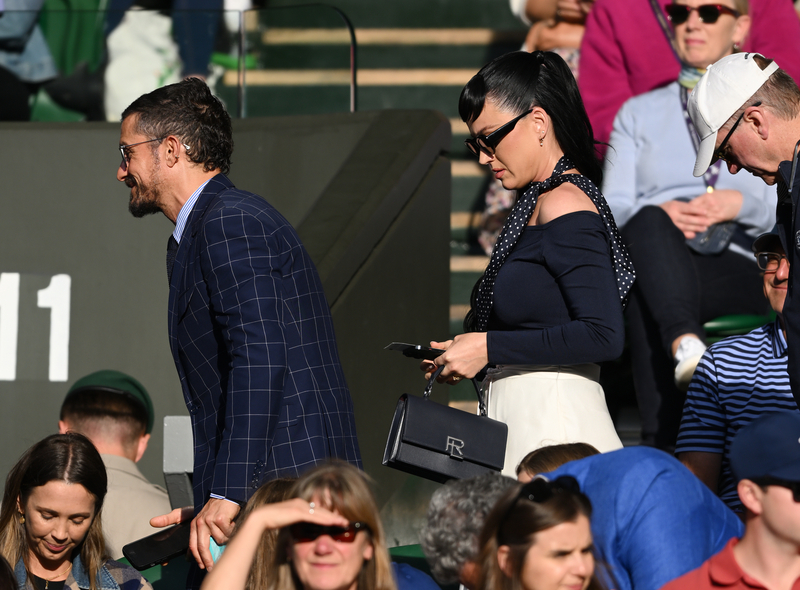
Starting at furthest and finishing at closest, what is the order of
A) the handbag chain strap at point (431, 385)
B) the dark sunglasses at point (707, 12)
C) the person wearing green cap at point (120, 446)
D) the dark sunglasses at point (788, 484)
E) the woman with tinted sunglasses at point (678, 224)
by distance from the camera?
the dark sunglasses at point (707, 12) < the woman with tinted sunglasses at point (678, 224) < the person wearing green cap at point (120, 446) < the handbag chain strap at point (431, 385) < the dark sunglasses at point (788, 484)

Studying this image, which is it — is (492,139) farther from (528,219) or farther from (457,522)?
(457,522)

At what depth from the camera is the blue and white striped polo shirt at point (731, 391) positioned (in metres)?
3.68

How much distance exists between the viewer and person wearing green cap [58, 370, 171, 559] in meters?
4.65

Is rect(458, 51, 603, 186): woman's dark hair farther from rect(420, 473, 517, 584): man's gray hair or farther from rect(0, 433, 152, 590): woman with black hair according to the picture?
rect(0, 433, 152, 590): woman with black hair

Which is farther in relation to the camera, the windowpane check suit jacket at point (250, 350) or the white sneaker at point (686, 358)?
the white sneaker at point (686, 358)

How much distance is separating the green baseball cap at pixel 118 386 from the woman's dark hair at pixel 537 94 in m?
2.53

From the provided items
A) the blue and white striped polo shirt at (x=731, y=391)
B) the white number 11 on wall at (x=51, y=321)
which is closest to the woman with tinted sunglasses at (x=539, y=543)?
the blue and white striped polo shirt at (x=731, y=391)

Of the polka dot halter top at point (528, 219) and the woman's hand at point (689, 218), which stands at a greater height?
the polka dot halter top at point (528, 219)

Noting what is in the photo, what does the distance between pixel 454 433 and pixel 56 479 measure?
59.0 inches

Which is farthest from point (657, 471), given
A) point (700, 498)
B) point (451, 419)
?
point (451, 419)

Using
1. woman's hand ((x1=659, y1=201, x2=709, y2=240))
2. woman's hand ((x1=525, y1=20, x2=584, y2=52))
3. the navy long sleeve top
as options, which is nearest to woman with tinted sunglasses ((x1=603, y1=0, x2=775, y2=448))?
woman's hand ((x1=659, y1=201, x2=709, y2=240))

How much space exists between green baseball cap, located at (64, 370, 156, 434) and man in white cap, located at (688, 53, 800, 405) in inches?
120

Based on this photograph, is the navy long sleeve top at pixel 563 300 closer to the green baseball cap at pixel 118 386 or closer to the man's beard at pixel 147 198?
the man's beard at pixel 147 198

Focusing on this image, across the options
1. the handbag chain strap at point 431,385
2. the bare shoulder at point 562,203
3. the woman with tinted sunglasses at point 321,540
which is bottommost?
the woman with tinted sunglasses at point 321,540
